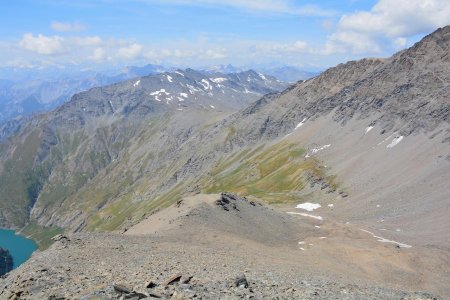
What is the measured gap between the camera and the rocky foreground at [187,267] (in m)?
37.8

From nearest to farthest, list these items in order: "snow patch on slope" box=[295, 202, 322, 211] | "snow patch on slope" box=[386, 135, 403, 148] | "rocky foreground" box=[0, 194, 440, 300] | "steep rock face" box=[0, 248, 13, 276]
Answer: "rocky foreground" box=[0, 194, 440, 300], "snow patch on slope" box=[295, 202, 322, 211], "steep rock face" box=[0, 248, 13, 276], "snow patch on slope" box=[386, 135, 403, 148]

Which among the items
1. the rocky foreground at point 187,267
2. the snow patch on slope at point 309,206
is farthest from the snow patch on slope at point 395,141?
the rocky foreground at point 187,267

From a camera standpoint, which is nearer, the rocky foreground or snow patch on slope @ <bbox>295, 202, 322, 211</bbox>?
the rocky foreground

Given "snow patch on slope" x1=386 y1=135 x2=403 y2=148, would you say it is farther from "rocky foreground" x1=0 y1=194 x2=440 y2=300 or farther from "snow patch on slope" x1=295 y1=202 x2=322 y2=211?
"rocky foreground" x1=0 y1=194 x2=440 y2=300

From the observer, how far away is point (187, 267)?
169 feet

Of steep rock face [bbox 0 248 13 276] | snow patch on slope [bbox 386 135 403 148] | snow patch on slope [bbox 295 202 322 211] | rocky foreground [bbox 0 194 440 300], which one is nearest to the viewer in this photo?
rocky foreground [bbox 0 194 440 300]

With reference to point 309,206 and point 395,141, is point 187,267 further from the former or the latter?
point 395,141

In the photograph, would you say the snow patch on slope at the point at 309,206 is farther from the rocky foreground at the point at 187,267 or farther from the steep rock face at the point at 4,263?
the steep rock face at the point at 4,263

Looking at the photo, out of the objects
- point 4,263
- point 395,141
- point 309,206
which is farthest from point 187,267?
point 395,141

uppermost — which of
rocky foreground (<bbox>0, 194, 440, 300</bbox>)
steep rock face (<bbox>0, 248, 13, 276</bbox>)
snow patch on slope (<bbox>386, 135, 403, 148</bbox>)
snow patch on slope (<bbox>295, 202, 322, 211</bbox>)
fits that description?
snow patch on slope (<bbox>386, 135, 403, 148</bbox>)

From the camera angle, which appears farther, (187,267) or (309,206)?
(309,206)

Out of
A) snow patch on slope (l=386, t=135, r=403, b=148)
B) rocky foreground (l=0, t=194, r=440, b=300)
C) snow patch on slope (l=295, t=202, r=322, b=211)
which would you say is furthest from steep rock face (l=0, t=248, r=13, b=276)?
snow patch on slope (l=386, t=135, r=403, b=148)

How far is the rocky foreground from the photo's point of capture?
37.8 m

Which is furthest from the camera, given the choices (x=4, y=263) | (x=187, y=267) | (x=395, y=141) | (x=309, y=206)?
(x=395, y=141)
